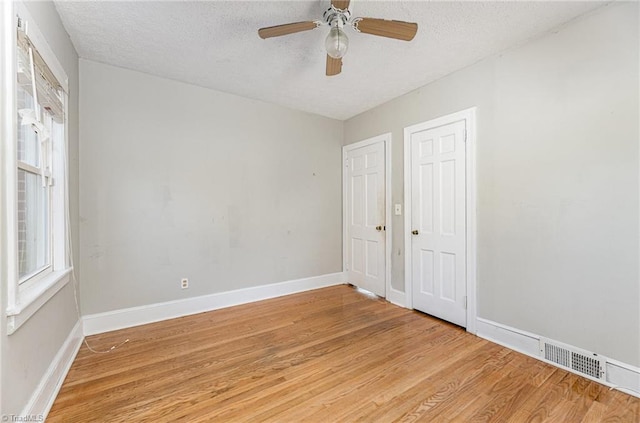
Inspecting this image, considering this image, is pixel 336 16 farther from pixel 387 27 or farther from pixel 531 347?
pixel 531 347

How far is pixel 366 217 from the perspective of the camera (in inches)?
155

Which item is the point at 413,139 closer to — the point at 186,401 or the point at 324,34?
the point at 324,34

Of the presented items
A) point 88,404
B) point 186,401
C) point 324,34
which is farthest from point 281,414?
point 324,34

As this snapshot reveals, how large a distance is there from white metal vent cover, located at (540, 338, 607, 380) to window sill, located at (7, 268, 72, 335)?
335cm

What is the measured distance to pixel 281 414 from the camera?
5.19ft

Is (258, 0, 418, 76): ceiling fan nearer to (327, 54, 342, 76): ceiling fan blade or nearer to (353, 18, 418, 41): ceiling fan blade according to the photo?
(353, 18, 418, 41): ceiling fan blade

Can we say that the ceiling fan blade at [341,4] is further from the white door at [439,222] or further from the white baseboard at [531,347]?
the white baseboard at [531,347]

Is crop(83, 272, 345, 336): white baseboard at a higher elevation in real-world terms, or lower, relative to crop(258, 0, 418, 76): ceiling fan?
lower

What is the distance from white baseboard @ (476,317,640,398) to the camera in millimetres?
1749

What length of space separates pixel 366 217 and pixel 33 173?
11.0ft

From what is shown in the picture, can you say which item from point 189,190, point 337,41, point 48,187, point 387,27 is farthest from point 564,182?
point 48,187

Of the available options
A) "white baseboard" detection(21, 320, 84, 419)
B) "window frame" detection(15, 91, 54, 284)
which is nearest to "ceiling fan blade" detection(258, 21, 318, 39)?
"window frame" detection(15, 91, 54, 284)

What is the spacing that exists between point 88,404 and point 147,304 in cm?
127

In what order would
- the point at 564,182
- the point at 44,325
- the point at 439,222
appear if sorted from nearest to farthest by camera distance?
the point at 44,325, the point at 564,182, the point at 439,222
